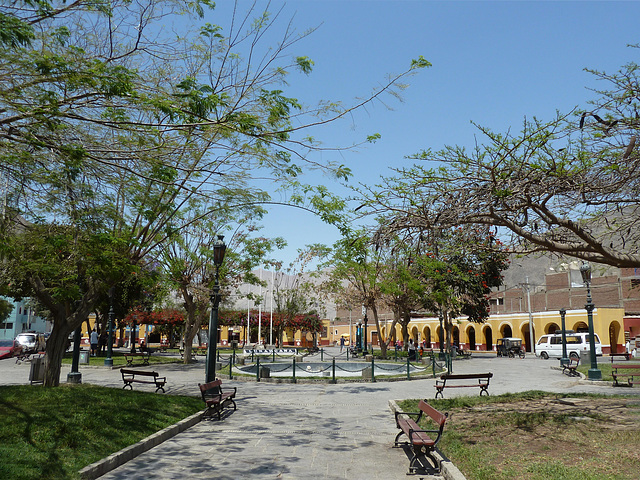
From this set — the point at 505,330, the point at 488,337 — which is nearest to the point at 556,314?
the point at 505,330

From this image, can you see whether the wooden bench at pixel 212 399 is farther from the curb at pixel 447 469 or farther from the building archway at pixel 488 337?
the building archway at pixel 488 337

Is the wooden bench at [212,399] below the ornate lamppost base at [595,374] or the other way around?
the other way around

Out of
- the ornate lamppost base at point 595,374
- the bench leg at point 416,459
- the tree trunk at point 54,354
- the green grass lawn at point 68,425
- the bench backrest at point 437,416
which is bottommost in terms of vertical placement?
the ornate lamppost base at point 595,374

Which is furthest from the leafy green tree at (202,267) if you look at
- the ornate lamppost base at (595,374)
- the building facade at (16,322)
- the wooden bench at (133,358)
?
the building facade at (16,322)

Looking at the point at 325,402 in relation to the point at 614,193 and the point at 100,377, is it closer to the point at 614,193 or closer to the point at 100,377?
the point at 614,193

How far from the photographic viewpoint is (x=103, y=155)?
893 cm

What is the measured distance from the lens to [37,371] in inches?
571

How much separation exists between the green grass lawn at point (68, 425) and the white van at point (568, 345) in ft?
98.8

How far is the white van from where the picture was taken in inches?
1341

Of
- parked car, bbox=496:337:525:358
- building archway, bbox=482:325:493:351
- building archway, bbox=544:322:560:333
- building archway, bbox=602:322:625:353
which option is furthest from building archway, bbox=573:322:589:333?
building archway, bbox=482:325:493:351

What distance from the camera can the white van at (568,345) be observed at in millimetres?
34062

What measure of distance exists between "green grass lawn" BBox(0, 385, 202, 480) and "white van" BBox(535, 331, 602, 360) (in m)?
30.1

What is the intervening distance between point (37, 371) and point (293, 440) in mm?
9554

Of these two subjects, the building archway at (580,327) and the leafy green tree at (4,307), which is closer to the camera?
the building archway at (580,327)
